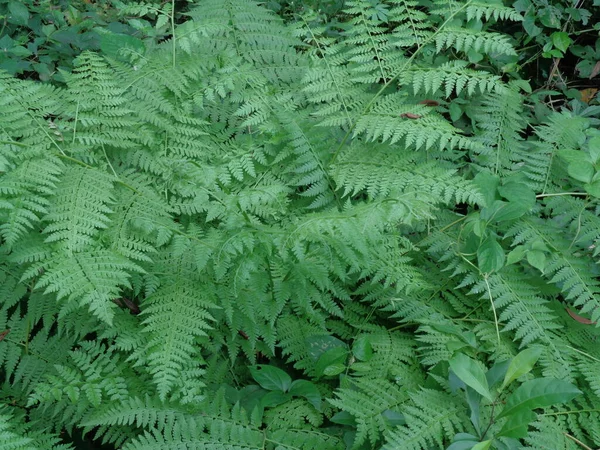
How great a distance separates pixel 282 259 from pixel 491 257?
0.97 m

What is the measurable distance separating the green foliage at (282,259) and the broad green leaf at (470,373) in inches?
0.5

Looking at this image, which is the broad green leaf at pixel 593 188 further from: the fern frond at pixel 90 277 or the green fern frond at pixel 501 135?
the fern frond at pixel 90 277

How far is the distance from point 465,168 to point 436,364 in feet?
4.60

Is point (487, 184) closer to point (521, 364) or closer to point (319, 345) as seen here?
point (521, 364)

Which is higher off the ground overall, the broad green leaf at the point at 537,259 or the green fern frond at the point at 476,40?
the green fern frond at the point at 476,40

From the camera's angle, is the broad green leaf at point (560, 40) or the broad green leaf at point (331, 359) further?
the broad green leaf at point (560, 40)

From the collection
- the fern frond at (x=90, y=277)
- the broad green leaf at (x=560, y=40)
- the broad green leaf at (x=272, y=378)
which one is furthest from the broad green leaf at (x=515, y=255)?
the broad green leaf at (x=560, y=40)

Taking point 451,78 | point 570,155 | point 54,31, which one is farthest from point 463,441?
point 54,31

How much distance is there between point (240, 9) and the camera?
3270 millimetres

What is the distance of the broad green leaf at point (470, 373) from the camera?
2.09m

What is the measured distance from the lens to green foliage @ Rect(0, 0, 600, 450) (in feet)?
7.29

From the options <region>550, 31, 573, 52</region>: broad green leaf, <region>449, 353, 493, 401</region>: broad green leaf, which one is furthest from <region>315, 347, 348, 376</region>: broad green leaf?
<region>550, 31, 573, 52</region>: broad green leaf

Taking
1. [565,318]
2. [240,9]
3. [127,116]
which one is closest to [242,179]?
[127,116]

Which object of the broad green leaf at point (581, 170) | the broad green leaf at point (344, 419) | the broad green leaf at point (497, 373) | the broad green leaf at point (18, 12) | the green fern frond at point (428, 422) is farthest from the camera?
the broad green leaf at point (18, 12)
